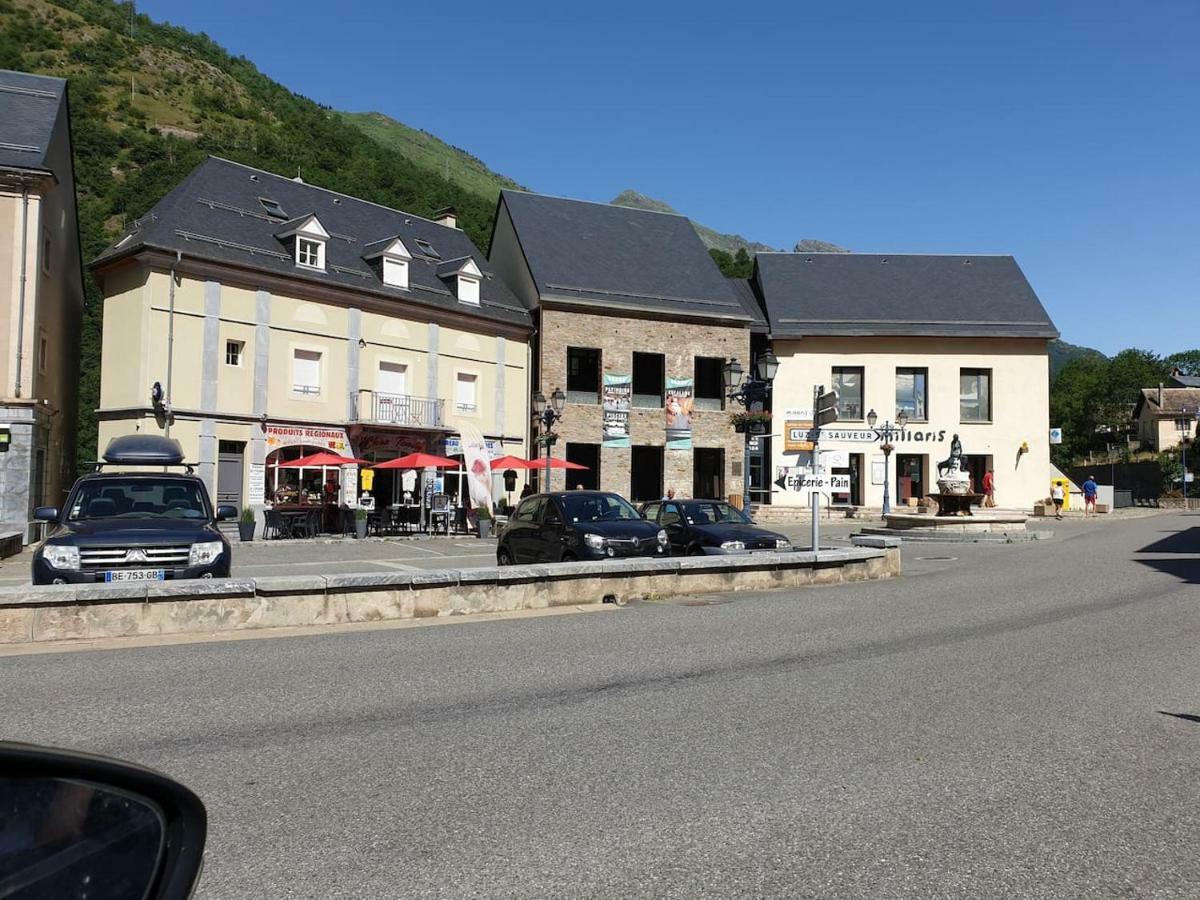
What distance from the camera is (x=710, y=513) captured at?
695 inches

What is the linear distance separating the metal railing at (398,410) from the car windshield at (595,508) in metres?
17.7

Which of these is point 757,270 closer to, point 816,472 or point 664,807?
point 816,472

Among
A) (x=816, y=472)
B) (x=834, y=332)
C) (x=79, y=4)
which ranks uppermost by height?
(x=79, y=4)

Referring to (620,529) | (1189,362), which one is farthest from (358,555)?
(1189,362)

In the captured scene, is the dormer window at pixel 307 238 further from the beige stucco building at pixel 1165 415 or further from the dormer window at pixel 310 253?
the beige stucco building at pixel 1165 415

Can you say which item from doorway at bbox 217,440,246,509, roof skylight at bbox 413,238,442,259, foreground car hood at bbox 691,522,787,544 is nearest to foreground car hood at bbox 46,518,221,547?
foreground car hood at bbox 691,522,787,544

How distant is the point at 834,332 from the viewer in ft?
135

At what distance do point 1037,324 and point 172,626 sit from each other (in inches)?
1620

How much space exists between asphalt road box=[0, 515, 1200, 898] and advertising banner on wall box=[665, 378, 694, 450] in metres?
28.6

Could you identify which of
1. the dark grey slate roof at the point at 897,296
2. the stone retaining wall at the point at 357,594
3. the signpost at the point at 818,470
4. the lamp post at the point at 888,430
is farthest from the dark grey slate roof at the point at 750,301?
the stone retaining wall at the point at 357,594

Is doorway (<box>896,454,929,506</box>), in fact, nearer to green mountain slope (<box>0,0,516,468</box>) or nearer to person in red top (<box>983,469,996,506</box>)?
person in red top (<box>983,469,996,506</box>)

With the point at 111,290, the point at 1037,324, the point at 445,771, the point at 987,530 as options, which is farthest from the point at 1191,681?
the point at 1037,324

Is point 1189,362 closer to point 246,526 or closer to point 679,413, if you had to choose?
point 679,413

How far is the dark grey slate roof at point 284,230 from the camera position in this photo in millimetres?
28359
